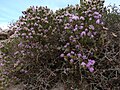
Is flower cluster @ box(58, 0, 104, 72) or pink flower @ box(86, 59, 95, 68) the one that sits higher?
flower cluster @ box(58, 0, 104, 72)

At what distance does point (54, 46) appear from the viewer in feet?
14.9

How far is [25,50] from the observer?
4.84m

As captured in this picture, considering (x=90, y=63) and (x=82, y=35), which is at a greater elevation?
(x=82, y=35)

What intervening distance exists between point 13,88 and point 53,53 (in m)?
0.99

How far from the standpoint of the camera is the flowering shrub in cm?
405

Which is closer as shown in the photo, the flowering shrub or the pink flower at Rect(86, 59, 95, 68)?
the pink flower at Rect(86, 59, 95, 68)

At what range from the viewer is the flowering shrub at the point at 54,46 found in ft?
13.3

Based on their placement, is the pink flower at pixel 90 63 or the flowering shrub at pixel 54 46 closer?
the pink flower at pixel 90 63

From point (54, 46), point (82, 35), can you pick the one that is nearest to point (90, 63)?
point (82, 35)

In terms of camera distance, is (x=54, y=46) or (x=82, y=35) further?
(x=54, y=46)

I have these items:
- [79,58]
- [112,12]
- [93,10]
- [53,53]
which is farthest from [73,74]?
[112,12]

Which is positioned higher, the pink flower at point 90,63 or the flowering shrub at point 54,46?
the flowering shrub at point 54,46

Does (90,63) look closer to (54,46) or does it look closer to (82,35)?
(82,35)

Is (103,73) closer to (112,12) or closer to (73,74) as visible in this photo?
(73,74)
